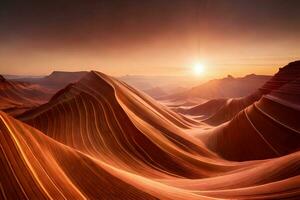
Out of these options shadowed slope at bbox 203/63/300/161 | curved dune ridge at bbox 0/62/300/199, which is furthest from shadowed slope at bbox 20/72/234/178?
shadowed slope at bbox 203/63/300/161

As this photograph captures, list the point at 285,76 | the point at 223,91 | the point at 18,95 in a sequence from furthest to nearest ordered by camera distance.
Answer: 1. the point at 223,91
2. the point at 18,95
3. the point at 285,76

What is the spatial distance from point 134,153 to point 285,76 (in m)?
41.8

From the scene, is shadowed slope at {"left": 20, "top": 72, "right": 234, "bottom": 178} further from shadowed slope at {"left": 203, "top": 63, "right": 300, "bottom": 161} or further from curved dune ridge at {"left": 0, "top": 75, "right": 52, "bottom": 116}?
curved dune ridge at {"left": 0, "top": 75, "right": 52, "bottom": 116}

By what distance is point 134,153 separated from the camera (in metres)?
19.5

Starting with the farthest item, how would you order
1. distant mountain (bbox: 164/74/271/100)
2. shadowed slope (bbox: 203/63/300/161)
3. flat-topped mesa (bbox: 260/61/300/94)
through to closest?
distant mountain (bbox: 164/74/271/100), flat-topped mesa (bbox: 260/61/300/94), shadowed slope (bbox: 203/63/300/161)

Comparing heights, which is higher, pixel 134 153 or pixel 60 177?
pixel 60 177

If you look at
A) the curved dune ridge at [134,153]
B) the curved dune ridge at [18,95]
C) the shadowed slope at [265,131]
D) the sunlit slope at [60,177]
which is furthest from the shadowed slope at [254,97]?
the curved dune ridge at [18,95]

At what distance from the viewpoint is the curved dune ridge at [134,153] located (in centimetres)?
725

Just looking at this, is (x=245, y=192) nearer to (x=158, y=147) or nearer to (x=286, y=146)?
(x=158, y=147)

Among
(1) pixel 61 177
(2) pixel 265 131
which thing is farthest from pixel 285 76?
(1) pixel 61 177

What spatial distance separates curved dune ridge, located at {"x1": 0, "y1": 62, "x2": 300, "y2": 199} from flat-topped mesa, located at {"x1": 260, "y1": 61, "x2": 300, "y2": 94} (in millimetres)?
16789

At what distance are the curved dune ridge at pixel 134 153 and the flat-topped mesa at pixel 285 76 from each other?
16789 mm

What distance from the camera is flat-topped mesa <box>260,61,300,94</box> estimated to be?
4803cm

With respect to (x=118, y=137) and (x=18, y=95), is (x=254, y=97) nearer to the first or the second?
(x=118, y=137)
